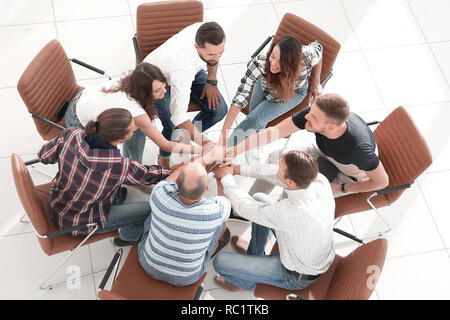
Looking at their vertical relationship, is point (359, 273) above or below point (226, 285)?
above

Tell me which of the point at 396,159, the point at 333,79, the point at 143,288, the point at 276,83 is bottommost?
the point at 333,79

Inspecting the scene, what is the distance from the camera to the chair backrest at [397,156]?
281cm

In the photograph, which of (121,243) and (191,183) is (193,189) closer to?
(191,183)

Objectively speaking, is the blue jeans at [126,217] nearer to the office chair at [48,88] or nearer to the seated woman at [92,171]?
the seated woman at [92,171]

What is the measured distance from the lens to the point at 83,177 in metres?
2.54

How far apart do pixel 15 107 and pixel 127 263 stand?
1.83 metres

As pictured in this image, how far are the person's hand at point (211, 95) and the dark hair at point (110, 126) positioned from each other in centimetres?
87

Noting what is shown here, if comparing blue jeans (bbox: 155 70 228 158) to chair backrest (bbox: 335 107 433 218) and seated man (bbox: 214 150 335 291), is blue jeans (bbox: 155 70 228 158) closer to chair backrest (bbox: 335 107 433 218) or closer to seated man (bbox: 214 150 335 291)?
seated man (bbox: 214 150 335 291)

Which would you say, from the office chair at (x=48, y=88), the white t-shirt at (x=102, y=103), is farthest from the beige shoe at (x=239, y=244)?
the office chair at (x=48, y=88)

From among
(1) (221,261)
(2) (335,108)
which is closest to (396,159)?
(2) (335,108)

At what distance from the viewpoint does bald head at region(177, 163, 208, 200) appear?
236cm

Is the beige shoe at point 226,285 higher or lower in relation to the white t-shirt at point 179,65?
lower

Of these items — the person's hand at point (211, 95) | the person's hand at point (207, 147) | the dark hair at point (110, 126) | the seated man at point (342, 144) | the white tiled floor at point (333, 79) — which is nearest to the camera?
the dark hair at point (110, 126)

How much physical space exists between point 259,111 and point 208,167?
63 centimetres
